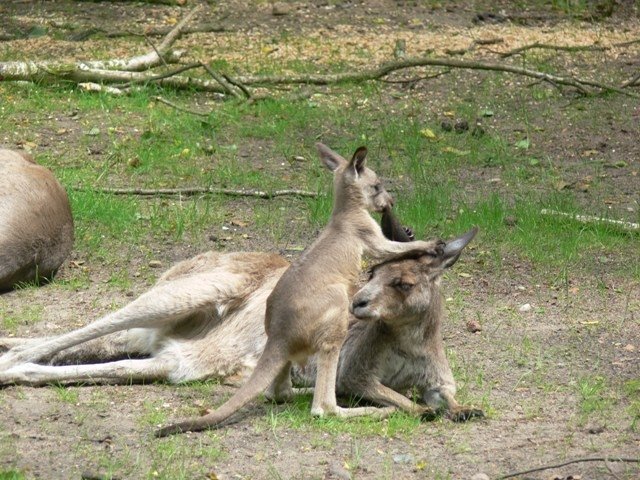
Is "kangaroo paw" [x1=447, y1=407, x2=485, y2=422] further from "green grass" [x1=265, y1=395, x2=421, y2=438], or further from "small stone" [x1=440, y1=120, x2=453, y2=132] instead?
"small stone" [x1=440, y1=120, x2=453, y2=132]

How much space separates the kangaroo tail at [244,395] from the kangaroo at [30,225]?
250 cm

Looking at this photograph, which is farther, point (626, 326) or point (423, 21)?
point (423, 21)

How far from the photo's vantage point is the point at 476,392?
18.0ft

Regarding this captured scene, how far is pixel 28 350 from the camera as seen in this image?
18.4 ft

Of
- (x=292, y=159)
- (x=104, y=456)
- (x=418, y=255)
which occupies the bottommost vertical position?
(x=292, y=159)

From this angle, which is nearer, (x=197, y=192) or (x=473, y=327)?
(x=473, y=327)

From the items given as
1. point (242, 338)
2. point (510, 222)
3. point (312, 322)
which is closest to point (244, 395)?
point (312, 322)

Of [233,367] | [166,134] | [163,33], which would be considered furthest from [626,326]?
[163,33]

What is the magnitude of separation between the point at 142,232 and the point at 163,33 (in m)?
4.59

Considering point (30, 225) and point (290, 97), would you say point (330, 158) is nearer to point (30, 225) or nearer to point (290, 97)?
point (30, 225)

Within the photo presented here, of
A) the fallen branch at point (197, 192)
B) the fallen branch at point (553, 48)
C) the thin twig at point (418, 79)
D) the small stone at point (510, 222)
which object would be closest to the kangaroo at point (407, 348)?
the small stone at point (510, 222)

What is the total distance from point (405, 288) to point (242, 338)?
3.11 feet

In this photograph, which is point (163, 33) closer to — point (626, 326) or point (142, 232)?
point (142, 232)

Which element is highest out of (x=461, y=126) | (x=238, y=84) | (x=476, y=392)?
(x=476, y=392)
